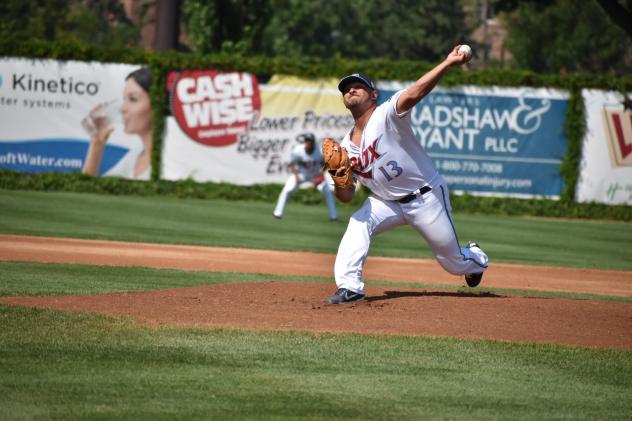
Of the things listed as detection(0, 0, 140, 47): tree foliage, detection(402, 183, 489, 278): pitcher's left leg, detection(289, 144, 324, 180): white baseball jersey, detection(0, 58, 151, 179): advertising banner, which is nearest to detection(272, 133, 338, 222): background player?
detection(289, 144, 324, 180): white baseball jersey

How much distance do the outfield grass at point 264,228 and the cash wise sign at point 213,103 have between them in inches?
70.0

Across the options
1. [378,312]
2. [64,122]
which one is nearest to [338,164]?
[378,312]

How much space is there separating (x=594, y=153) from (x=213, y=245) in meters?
12.6

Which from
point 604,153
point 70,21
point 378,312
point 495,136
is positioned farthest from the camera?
point 70,21

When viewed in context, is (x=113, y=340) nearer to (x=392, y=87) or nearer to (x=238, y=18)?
(x=392, y=87)

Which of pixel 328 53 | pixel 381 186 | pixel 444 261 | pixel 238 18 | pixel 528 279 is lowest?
pixel 328 53

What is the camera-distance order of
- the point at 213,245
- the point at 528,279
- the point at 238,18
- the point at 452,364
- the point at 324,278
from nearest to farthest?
the point at 452,364, the point at 324,278, the point at 528,279, the point at 213,245, the point at 238,18

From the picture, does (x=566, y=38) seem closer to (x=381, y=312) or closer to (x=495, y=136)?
(x=495, y=136)

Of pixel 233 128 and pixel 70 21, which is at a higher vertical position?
pixel 233 128

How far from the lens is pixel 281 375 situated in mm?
6246

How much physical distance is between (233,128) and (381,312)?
16.6m

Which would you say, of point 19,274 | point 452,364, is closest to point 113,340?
point 452,364

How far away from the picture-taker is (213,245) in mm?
15664

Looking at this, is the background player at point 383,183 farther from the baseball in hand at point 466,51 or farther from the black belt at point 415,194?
the baseball in hand at point 466,51
